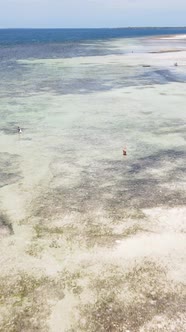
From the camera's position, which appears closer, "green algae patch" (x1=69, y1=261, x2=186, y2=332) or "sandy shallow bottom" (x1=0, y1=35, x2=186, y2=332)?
"green algae patch" (x1=69, y1=261, x2=186, y2=332)

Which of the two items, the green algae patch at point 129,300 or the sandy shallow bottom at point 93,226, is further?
the sandy shallow bottom at point 93,226

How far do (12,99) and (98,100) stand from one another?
28.2ft

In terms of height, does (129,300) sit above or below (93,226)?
above

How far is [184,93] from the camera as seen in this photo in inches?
1389

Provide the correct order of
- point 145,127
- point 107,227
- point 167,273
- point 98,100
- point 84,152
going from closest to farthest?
point 167,273 < point 107,227 < point 84,152 < point 145,127 < point 98,100

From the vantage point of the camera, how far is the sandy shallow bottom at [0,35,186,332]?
31.3 feet

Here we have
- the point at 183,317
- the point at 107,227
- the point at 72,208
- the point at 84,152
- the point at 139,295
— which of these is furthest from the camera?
the point at 84,152

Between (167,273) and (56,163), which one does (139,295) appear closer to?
(167,273)

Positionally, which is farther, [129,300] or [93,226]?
[93,226]

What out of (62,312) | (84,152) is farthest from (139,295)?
(84,152)

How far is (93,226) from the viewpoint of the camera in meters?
13.3

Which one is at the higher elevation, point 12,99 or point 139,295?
point 139,295

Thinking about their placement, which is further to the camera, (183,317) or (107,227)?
(107,227)

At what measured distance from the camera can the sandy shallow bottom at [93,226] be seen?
9.53 metres
